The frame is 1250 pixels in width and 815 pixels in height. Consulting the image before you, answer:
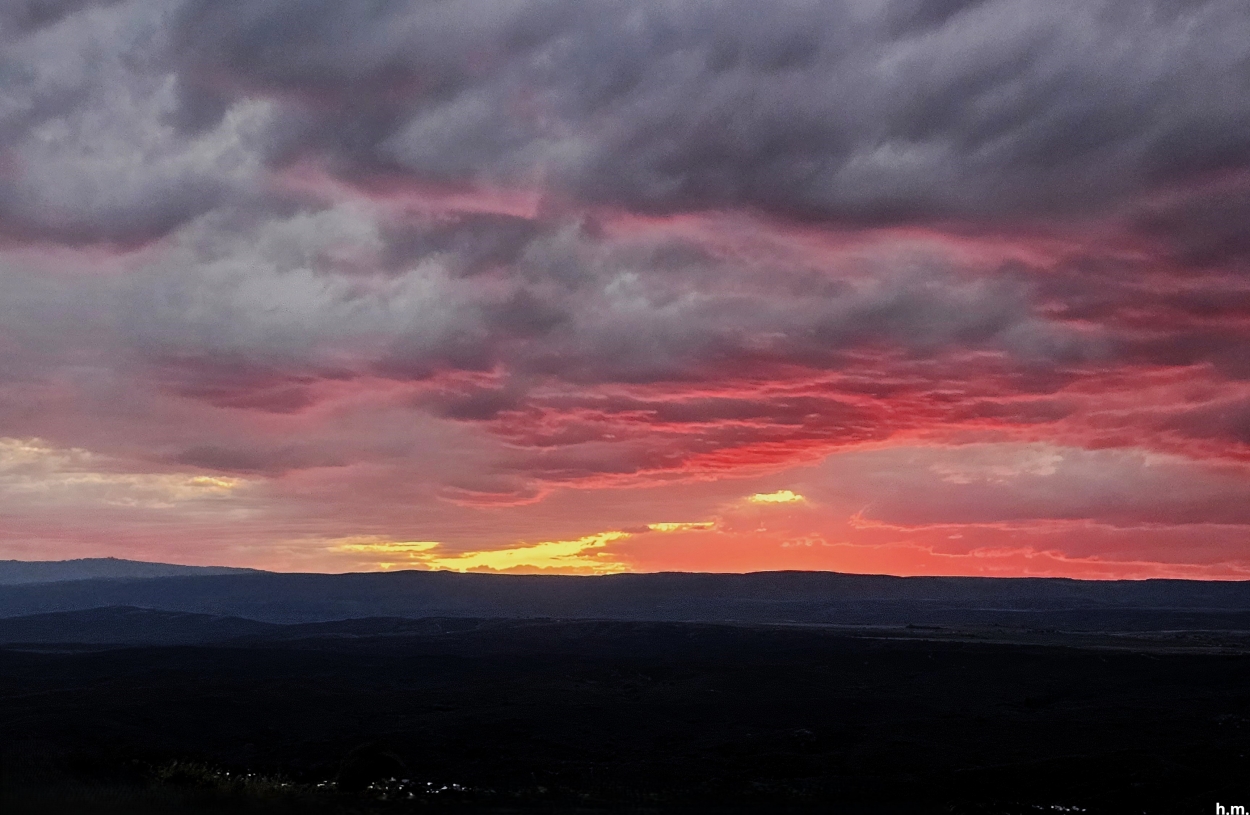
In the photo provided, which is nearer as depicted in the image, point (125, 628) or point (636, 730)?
point (636, 730)

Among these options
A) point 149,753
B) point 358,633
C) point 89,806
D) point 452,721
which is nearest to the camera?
point 89,806

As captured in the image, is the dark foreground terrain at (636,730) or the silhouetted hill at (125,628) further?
the silhouetted hill at (125,628)

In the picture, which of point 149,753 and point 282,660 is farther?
point 282,660

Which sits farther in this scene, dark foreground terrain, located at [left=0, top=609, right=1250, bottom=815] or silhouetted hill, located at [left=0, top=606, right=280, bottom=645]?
silhouetted hill, located at [left=0, top=606, right=280, bottom=645]

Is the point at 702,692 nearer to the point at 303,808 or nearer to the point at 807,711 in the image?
the point at 807,711

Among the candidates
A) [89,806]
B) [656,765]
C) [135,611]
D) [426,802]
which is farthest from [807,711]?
[135,611]

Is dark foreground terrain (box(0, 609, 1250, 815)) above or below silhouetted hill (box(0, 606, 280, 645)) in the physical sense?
above

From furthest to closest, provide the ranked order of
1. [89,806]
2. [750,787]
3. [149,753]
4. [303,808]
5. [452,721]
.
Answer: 1. [452,721]
2. [149,753]
3. [750,787]
4. [303,808]
5. [89,806]

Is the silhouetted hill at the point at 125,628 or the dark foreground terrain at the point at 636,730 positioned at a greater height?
the dark foreground terrain at the point at 636,730
